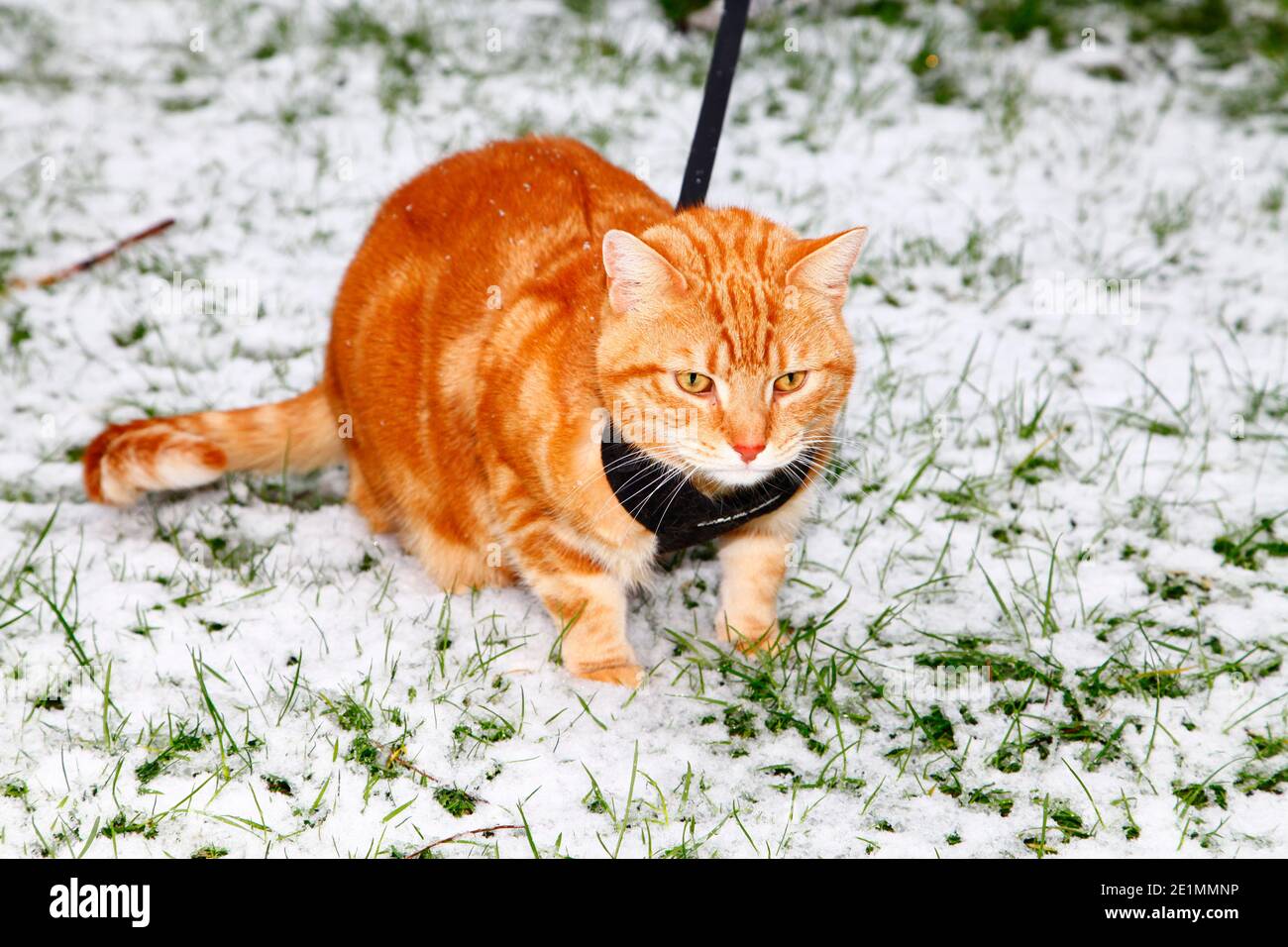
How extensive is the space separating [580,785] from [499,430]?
83 cm

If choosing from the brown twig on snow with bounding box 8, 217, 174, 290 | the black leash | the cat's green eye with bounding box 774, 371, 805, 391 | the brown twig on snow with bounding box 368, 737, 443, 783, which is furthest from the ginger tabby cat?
the brown twig on snow with bounding box 8, 217, 174, 290

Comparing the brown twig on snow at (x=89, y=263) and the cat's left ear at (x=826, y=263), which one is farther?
the brown twig on snow at (x=89, y=263)

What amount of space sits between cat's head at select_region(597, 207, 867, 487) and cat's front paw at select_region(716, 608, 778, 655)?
51cm

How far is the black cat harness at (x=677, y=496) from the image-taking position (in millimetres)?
2666

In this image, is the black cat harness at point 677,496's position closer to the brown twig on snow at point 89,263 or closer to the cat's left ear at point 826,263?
the cat's left ear at point 826,263

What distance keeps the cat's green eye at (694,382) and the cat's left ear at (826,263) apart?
0.90 feet

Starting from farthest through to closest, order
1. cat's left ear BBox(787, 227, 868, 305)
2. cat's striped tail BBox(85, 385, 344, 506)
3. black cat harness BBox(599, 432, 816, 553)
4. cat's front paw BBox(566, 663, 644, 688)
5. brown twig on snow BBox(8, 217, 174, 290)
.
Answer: brown twig on snow BBox(8, 217, 174, 290)
cat's striped tail BBox(85, 385, 344, 506)
cat's front paw BBox(566, 663, 644, 688)
black cat harness BBox(599, 432, 816, 553)
cat's left ear BBox(787, 227, 868, 305)

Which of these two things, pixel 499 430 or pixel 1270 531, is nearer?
pixel 499 430

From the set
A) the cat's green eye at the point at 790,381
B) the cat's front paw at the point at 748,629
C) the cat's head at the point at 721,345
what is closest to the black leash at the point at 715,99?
the cat's head at the point at 721,345

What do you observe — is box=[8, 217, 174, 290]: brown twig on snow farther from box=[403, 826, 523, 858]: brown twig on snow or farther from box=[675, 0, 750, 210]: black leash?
box=[403, 826, 523, 858]: brown twig on snow

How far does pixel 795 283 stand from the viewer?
8.59 ft

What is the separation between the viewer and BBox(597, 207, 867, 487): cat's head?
8.36ft
